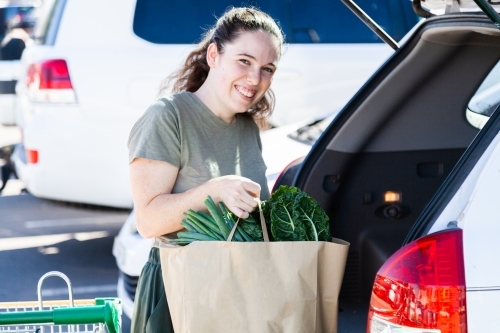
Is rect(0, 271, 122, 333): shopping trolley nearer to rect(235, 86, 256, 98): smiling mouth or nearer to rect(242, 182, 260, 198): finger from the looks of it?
rect(242, 182, 260, 198): finger

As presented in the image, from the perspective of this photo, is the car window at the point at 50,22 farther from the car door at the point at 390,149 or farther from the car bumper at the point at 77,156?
the car door at the point at 390,149

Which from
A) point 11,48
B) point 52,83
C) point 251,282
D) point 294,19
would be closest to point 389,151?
point 251,282

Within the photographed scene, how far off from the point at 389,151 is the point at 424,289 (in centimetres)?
163

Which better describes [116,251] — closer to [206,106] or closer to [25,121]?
[206,106]

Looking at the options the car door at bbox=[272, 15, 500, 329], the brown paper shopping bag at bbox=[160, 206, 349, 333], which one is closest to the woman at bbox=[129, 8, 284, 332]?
the brown paper shopping bag at bbox=[160, 206, 349, 333]

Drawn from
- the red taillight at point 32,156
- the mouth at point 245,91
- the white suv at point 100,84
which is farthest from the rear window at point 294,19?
the mouth at point 245,91

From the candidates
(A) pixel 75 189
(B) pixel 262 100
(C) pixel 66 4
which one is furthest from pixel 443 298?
(C) pixel 66 4

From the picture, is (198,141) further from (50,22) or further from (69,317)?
(50,22)

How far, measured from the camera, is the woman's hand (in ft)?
6.88

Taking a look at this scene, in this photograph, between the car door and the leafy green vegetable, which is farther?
the car door

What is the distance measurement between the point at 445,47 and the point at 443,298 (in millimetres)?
1465

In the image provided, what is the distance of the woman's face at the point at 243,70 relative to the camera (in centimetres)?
236

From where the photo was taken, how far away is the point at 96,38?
236 inches

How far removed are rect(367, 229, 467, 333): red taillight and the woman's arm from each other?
42 cm
